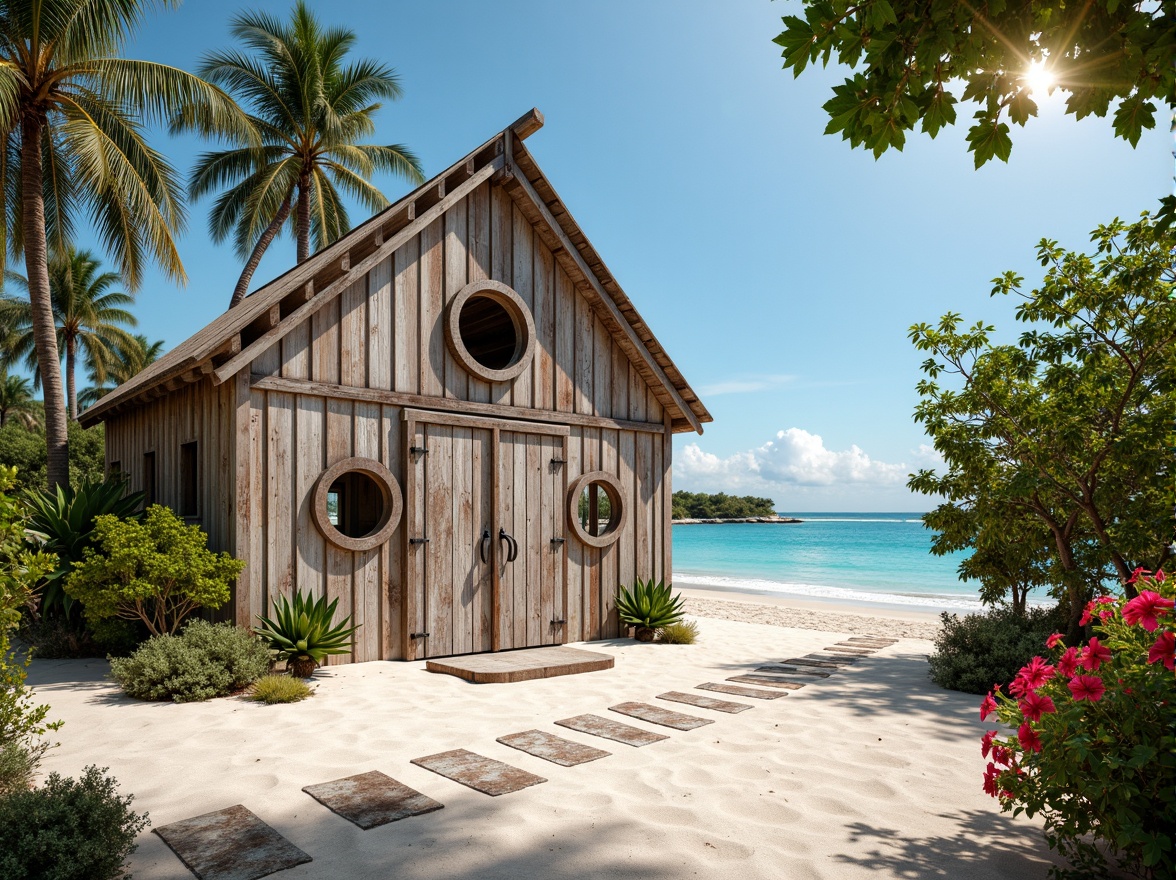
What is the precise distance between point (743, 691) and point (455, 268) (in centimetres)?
596

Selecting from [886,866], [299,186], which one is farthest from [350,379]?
[299,186]

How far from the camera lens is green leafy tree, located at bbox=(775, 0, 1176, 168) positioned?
3.03 metres

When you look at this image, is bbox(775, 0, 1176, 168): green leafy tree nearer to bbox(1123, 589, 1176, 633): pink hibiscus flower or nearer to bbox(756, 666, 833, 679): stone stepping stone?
bbox(1123, 589, 1176, 633): pink hibiscus flower

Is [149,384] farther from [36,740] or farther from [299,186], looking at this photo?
[299,186]

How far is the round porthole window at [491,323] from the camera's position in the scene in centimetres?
930

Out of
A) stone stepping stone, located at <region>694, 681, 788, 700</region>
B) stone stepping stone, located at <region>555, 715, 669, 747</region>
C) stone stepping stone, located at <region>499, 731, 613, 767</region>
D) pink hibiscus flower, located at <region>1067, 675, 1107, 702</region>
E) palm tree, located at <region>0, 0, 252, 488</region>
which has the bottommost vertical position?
stone stepping stone, located at <region>694, 681, 788, 700</region>

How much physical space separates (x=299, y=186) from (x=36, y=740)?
70.3ft

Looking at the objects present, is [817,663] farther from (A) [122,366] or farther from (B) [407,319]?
(A) [122,366]

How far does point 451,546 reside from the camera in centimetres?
916

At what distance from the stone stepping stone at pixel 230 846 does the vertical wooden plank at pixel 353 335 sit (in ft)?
17.0

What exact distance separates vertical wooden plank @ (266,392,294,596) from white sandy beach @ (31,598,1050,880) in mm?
1306

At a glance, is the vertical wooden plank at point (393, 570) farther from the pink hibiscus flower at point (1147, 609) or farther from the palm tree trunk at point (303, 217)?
the palm tree trunk at point (303, 217)

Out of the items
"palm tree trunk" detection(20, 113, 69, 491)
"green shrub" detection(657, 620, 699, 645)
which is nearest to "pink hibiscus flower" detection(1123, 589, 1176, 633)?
"green shrub" detection(657, 620, 699, 645)

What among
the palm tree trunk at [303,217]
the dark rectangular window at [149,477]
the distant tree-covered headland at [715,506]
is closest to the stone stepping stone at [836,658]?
the dark rectangular window at [149,477]
